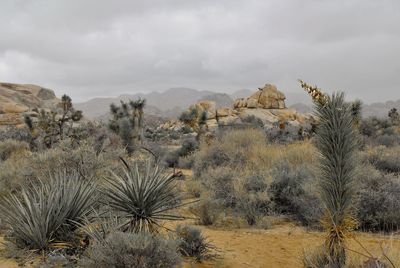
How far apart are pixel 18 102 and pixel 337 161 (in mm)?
76922

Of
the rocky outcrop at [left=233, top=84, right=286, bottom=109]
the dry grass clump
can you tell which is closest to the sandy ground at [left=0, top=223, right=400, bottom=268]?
the dry grass clump

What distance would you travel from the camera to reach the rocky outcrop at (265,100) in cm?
6362

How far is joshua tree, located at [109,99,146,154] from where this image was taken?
1022 inches

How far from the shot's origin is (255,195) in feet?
36.4

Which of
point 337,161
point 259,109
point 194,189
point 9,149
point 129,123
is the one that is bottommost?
point 194,189

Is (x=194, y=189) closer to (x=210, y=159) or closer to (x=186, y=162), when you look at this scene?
(x=210, y=159)

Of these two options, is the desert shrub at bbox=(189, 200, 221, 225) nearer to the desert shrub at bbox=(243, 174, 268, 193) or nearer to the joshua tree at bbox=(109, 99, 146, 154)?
the desert shrub at bbox=(243, 174, 268, 193)

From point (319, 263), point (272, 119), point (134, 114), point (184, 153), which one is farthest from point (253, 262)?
point (272, 119)

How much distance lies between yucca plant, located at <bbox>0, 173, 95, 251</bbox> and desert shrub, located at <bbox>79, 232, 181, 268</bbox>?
943mm

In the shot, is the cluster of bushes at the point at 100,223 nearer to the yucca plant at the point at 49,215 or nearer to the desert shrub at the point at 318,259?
the yucca plant at the point at 49,215

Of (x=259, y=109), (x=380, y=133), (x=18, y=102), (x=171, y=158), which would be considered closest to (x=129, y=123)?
(x=171, y=158)

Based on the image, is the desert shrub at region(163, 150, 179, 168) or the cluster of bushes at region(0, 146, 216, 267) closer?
the cluster of bushes at region(0, 146, 216, 267)

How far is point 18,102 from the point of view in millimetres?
73625

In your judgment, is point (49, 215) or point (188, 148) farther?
point (188, 148)
